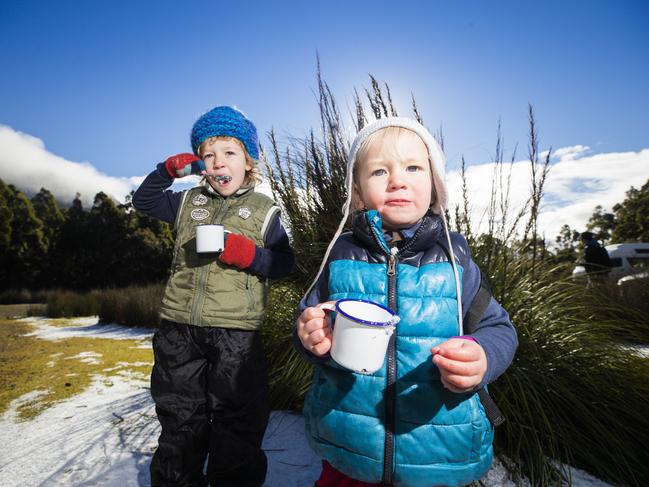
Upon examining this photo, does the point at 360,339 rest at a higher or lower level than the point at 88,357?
higher

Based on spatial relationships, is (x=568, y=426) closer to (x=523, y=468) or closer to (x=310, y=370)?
(x=523, y=468)

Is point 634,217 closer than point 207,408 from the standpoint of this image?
No

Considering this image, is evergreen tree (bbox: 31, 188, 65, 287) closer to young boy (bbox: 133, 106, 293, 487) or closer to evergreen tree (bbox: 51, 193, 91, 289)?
evergreen tree (bbox: 51, 193, 91, 289)

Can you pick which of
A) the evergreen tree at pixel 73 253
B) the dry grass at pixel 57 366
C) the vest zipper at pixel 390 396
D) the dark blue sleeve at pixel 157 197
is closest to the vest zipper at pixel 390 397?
the vest zipper at pixel 390 396

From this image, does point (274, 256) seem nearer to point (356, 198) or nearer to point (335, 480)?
point (356, 198)

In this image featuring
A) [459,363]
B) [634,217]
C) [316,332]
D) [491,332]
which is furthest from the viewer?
[634,217]

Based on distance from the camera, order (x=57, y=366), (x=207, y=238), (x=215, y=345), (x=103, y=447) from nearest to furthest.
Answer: (x=207, y=238), (x=215, y=345), (x=103, y=447), (x=57, y=366)

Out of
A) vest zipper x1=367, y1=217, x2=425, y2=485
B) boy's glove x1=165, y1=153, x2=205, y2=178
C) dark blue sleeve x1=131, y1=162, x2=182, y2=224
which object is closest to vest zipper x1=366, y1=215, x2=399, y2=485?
vest zipper x1=367, y1=217, x2=425, y2=485

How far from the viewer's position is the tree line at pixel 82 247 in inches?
763

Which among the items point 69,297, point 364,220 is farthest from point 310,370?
point 69,297

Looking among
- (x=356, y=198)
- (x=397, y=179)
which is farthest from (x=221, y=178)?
(x=397, y=179)

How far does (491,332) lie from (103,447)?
239cm

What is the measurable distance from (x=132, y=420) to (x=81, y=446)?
36 cm

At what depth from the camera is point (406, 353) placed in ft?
3.44
